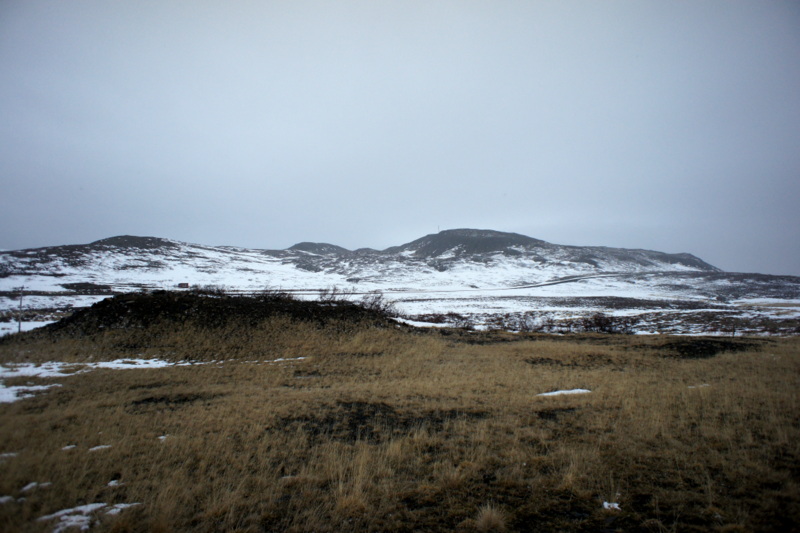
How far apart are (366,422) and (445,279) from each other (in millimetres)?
85889

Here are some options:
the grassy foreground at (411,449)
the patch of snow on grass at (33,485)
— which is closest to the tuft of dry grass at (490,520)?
the grassy foreground at (411,449)

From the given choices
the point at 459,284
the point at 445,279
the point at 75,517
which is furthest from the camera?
the point at 445,279

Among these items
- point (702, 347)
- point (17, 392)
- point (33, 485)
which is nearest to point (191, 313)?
point (17, 392)

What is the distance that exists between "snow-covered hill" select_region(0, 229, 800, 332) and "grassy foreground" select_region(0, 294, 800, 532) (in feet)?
80.1

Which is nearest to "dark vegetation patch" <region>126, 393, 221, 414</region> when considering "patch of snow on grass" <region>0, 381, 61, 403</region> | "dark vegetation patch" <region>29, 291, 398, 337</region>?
"patch of snow on grass" <region>0, 381, 61, 403</region>

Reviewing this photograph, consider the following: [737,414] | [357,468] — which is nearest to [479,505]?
[357,468]

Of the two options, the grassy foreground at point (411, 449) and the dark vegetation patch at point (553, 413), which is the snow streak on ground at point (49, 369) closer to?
the grassy foreground at point (411, 449)

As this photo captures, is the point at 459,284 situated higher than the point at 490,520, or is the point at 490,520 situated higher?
the point at 459,284

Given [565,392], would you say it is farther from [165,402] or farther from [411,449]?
[165,402]

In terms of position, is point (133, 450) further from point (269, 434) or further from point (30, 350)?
point (30, 350)

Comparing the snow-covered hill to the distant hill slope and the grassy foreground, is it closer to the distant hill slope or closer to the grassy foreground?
the distant hill slope

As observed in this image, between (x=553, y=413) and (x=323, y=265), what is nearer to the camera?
(x=553, y=413)

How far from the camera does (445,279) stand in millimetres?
93312

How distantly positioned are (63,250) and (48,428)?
341ft
